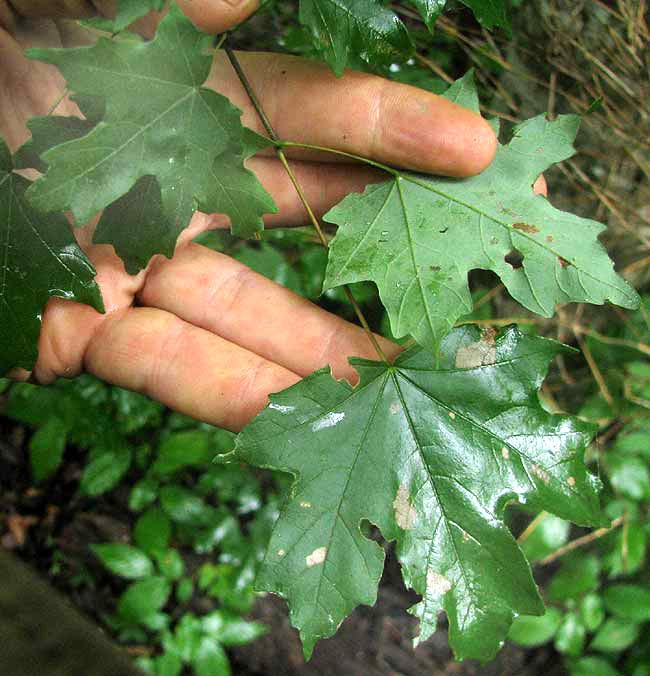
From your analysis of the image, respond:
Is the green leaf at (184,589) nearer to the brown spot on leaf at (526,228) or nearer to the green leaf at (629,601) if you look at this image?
the green leaf at (629,601)

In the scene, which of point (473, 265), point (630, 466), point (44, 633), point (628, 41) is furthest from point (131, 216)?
point (630, 466)

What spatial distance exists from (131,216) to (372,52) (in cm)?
55

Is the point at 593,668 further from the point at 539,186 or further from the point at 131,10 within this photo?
the point at 131,10

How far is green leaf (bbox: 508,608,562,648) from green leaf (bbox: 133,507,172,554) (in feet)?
4.27

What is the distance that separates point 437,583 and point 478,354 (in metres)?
0.45

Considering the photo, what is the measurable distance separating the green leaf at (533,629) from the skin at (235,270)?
4.48 feet

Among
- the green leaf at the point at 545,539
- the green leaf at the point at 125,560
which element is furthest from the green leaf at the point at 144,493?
the green leaf at the point at 545,539

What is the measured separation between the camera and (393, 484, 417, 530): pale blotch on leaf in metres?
1.21

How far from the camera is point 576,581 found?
7.36 ft

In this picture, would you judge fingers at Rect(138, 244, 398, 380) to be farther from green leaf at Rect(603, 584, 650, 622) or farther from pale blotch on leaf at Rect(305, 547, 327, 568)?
green leaf at Rect(603, 584, 650, 622)

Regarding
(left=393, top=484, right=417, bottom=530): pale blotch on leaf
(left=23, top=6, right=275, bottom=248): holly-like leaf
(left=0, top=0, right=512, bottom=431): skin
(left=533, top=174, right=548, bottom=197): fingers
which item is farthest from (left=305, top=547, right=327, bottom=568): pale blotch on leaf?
(left=533, top=174, right=548, bottom=197): fingers

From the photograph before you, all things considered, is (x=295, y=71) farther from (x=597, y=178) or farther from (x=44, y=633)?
(x=44, y=633)

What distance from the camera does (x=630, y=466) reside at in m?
2.08

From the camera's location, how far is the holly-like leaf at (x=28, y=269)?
125 cm
